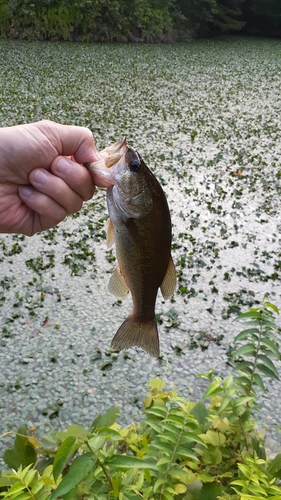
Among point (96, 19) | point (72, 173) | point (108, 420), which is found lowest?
point (108, 420)

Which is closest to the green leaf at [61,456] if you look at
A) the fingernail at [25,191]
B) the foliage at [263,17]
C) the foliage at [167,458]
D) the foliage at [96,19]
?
the foliage at [167,458]

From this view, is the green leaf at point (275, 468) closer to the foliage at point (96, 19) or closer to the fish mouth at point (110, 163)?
the fish mouth at point (110, 163)

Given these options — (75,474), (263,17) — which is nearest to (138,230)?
(75,474)

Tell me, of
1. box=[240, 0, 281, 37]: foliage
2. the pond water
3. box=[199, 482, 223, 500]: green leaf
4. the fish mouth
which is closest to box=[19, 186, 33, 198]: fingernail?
the fish mouth

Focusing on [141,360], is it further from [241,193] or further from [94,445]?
[241,193]

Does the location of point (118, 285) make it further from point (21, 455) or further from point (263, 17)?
point (263, 17)

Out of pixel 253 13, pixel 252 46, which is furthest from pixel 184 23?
pixel 253 13

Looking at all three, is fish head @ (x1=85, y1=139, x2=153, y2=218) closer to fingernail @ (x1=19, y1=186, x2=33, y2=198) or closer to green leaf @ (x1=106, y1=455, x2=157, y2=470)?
fingernail @ (x1=19, y1=186, x2=33, y2=198)

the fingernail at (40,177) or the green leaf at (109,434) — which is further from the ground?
the fingernail at (40,177)
